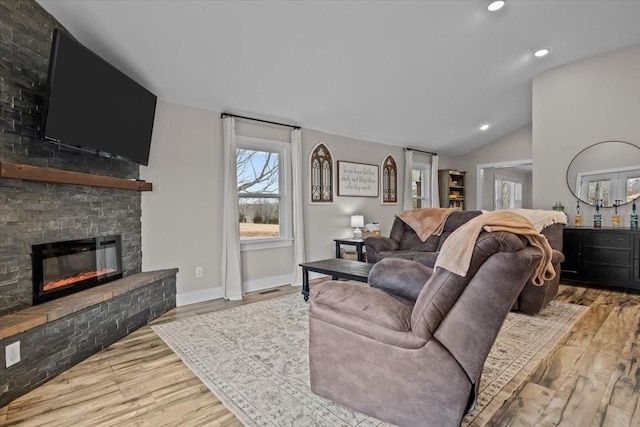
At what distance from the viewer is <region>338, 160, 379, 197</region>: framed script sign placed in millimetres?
5336

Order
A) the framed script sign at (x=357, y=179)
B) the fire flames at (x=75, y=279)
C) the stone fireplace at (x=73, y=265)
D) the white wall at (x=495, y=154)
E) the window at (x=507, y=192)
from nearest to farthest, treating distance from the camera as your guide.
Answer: the stone fireplace at (x=73, y=265)
the fire flames at (x=75, y=279)
the framed script sign at (x=357, y=179)
the white wall at (x=495, y=154)
the window at (x=507, y=192)

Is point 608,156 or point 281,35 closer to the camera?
point 281,35

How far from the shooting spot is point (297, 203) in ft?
14.9

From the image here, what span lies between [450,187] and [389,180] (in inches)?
68.6

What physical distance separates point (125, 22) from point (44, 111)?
0.97 metres

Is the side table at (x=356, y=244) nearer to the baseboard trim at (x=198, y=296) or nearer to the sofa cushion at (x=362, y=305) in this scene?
the baseboard trim at (x=198, y=296)

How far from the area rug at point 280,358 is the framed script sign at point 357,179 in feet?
7.73

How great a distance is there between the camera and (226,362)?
2.27m

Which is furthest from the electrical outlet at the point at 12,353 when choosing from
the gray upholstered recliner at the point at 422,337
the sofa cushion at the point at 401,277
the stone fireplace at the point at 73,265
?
the sofa cushion at the point at 401,277

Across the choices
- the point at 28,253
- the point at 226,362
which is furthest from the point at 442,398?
the point at 28,253

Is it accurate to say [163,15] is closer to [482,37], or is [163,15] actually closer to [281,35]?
[281,35]

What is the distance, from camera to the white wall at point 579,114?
4168mm

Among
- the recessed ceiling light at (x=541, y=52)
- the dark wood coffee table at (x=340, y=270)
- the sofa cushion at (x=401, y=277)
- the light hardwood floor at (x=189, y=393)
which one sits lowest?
the light hardwood floor at (x=189, y=393)

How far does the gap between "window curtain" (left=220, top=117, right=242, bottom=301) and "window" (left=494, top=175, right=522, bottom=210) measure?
6754 mm
